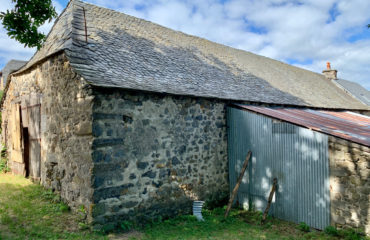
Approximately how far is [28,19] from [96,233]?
505cm

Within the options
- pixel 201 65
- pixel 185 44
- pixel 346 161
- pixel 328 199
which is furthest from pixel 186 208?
pixel 185 44

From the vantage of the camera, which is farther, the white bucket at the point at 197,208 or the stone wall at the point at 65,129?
the white bucket at the point at 197,208

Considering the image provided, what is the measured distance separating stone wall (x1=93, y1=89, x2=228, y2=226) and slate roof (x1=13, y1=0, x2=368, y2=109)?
462mm

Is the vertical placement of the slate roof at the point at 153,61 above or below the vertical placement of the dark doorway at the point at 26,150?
above

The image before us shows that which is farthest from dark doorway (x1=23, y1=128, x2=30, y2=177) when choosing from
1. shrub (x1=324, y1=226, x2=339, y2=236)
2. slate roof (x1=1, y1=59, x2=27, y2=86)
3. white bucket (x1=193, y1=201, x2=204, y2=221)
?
slate roof (x1=1, y1=59, x2=27, y2=86)

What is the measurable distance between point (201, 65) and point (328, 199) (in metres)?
6.18

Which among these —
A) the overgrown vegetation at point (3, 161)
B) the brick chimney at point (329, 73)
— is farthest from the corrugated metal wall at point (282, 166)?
the brick chimney at point (329, 73)

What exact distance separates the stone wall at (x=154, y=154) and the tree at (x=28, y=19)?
228cm

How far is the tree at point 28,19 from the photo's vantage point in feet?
19.7

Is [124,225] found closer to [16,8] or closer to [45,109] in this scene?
[45,109]

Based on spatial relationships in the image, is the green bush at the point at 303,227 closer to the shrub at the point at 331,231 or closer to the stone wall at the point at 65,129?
the shrub at the point at 331,231

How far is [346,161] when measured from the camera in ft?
19.9

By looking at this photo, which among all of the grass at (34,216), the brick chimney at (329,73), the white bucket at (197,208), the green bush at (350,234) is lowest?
the green bush at (350,234)

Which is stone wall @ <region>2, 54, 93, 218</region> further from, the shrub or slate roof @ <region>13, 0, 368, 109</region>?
the shrub
